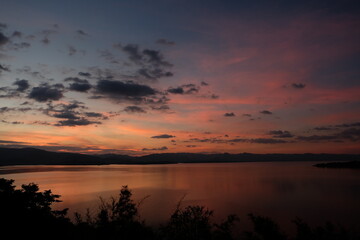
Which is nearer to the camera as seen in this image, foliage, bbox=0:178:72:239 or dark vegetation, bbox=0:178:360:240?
dark vegetation, bbox=0:178:360:240

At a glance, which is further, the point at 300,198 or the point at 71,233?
the point at 300,198

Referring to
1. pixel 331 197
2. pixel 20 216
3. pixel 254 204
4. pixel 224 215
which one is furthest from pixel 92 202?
pixel 331 197

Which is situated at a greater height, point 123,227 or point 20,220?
point 123,227

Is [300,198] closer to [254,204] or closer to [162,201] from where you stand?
[254,204]

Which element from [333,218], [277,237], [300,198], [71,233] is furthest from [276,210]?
[71,233]

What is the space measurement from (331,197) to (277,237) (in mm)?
49163

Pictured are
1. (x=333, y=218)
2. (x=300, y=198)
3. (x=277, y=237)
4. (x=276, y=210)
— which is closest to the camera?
(x=277, y=237)

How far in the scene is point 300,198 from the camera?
5231cm

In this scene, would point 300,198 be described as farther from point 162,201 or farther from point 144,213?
point 144,213

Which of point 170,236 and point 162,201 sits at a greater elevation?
point 170,236

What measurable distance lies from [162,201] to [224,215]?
15312mm

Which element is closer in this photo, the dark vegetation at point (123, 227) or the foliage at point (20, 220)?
the dark vegetation at point (123, 227)

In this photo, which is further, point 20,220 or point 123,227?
point 20,220

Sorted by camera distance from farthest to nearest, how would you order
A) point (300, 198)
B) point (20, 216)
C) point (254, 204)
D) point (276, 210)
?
point (300, 198), point (254, 204), point (276, 210), point (20, 216)
